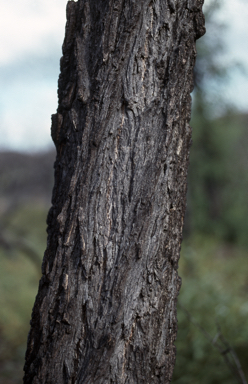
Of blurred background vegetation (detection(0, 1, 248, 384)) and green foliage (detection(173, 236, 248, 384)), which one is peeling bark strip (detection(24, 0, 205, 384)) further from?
green foliage (detection(173, 236, 248, 384))

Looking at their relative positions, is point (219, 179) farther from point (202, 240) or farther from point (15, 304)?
point (15, 304)

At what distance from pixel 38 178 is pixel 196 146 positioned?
5173 millimetres

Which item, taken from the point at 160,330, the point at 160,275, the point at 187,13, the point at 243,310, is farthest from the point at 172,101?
the point at 243,310

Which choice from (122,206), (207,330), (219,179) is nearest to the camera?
(122,206)

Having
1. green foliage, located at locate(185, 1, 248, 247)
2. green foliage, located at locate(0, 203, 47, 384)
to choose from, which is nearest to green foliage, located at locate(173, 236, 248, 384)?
green foliage, located at locate(0, 203, 47, 384)

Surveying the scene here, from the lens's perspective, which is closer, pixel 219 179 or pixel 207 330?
pixel 207 330

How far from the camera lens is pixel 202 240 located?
932 centimetres

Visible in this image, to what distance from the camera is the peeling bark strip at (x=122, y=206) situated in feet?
3.87

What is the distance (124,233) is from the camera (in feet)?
3.92

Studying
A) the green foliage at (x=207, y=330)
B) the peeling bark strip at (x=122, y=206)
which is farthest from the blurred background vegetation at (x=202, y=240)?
the peeling bark strip at (x=122, y=206)

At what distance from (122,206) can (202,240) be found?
855 centimetres

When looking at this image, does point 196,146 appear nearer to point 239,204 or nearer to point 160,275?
point 239,204

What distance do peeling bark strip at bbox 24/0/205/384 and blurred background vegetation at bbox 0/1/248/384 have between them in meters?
0.92

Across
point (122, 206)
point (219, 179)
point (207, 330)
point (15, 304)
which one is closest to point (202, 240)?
point (219, 179)
